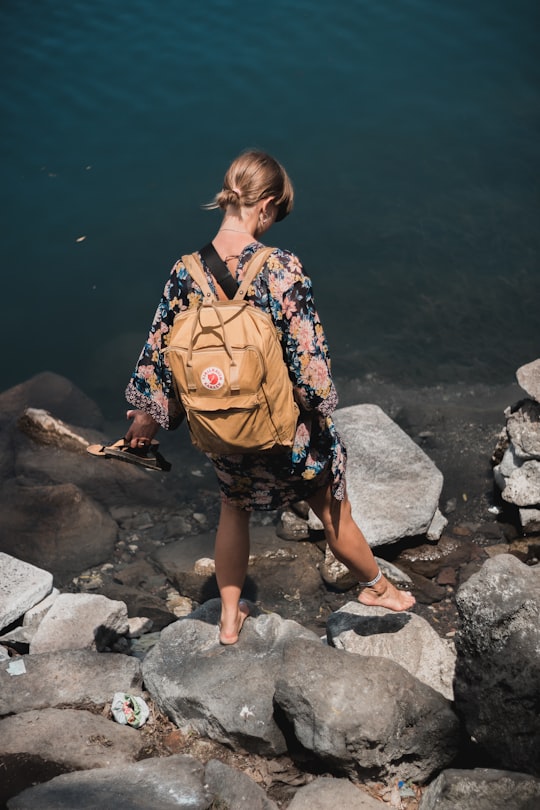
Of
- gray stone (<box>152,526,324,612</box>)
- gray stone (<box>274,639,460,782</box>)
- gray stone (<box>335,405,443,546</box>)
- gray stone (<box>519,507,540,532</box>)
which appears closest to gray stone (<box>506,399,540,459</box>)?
gray stone (<box>519,507,540,532</box>)

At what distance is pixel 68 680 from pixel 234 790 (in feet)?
3.09

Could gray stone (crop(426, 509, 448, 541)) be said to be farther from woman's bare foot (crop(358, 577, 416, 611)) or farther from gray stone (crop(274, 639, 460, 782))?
gray stone (crop(274, 639, 460, 782))

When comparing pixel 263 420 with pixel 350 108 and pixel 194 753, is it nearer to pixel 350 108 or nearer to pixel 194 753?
pixel 194 753

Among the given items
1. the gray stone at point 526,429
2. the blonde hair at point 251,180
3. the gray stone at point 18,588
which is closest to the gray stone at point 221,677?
the gray stone at point 18,588

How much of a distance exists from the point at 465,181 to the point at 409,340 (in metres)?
2.47

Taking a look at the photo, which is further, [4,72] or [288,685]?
[4,72]

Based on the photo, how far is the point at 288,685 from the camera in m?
2.91

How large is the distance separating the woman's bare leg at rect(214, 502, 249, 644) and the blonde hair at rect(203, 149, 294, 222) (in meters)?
1.18

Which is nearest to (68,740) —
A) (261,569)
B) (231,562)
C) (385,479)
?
(231,562)

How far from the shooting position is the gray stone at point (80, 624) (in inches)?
151

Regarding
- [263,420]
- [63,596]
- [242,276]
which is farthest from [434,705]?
[63,596]

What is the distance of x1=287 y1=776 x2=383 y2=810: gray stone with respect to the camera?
266cm

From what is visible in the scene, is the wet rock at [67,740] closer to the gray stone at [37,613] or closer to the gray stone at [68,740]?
the gray stone at [68,740]

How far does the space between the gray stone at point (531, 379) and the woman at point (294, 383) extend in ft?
6.22
